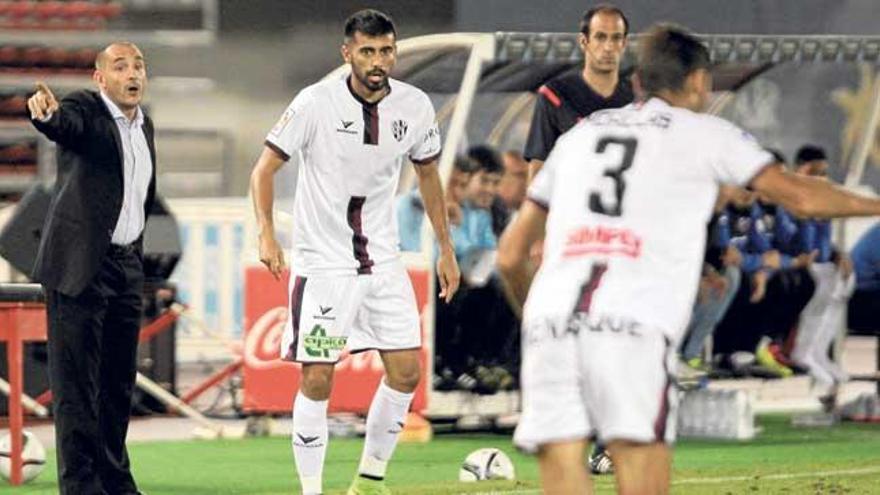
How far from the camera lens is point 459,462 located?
14.2 metres

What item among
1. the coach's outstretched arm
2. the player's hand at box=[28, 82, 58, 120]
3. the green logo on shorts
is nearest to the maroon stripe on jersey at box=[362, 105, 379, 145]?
the green logo on shorts

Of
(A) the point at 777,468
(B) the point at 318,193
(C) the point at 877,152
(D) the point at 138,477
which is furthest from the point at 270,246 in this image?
(C) the point at 877,152

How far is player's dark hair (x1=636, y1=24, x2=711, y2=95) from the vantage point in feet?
25.4

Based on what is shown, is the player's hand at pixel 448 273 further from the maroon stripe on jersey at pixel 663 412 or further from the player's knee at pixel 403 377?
the maroon stripe on jersey at pixel 663 412

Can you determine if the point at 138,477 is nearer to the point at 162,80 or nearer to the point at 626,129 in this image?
the point at 626,129

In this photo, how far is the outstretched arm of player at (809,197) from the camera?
25.0 ft

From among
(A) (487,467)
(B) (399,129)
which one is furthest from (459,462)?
(B) (399,129)

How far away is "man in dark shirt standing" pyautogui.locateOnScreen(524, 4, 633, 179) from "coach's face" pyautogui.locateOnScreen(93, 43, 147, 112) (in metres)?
1.88

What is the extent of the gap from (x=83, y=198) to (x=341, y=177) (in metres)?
1.16

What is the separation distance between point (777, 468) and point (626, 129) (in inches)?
248

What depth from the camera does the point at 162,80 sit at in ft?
84.8

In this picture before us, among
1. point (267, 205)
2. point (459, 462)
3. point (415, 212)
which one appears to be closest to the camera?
point (267, 205)

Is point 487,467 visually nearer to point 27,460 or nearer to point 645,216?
point 27,460

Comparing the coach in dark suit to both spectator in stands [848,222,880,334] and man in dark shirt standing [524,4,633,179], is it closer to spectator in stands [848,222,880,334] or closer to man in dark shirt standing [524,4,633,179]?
man in dark shirt standing [524,4,633,179]
